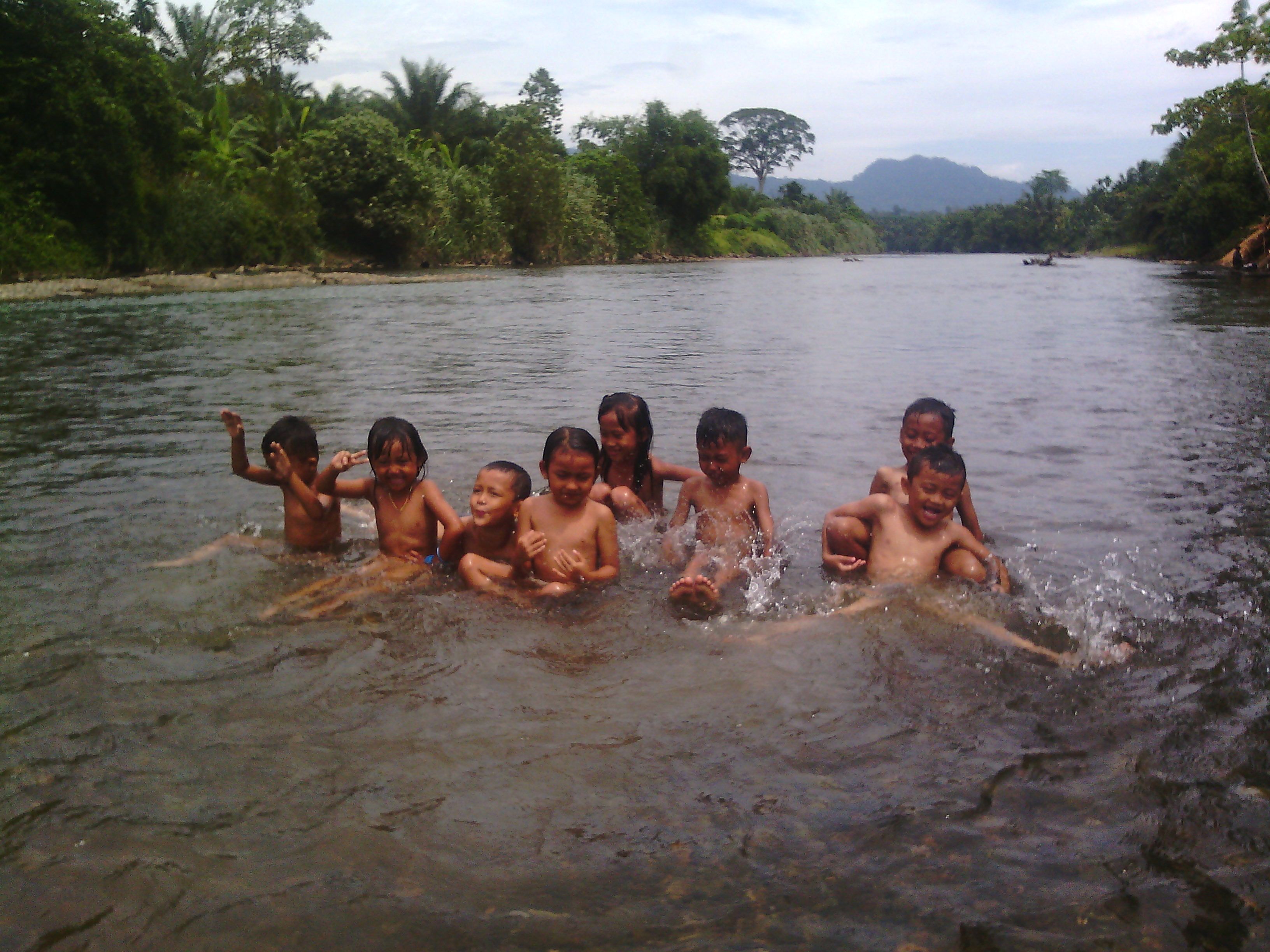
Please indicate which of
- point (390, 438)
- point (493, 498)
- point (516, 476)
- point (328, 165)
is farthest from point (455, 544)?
point (328, 165)

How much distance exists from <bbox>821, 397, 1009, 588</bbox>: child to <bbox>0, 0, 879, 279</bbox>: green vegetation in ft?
89.7

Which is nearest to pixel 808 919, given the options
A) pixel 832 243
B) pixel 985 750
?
pixel 985 750

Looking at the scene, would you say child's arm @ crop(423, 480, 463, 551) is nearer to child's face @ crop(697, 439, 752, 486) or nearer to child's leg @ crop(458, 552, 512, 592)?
child's leg @ crop(458, 552, 512, 592)

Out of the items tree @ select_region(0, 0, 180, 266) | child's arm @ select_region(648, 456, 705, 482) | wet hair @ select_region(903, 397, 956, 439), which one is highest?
tree @ select_region(0, 0, 180, 266)

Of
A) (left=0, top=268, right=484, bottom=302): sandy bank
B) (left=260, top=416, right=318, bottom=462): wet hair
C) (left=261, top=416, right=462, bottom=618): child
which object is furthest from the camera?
(left=0, top=268, right=484, bottom=302): sandy bank

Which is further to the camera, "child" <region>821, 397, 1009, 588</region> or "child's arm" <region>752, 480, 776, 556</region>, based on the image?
"child's arm" <region>752, 480, 776, 556</region>

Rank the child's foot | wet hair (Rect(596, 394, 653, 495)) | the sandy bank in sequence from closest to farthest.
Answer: the child's foot, wet hair (Rect(596, 394, 653, 495)), the sandy bank

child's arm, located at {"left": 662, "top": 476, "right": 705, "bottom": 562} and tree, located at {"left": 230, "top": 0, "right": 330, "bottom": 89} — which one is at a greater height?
tree, located at {"left": 230, "top": 0, "right": 330, "bottom": 89}

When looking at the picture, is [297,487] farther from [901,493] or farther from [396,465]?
[901,493]

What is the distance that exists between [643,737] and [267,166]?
3963 centimetres

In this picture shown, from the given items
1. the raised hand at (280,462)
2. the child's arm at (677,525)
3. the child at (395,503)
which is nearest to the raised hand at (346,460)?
the child at (395,503)

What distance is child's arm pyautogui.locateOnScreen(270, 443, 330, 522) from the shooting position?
16.4 feet

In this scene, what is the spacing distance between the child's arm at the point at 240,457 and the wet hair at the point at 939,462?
3189 millimetres

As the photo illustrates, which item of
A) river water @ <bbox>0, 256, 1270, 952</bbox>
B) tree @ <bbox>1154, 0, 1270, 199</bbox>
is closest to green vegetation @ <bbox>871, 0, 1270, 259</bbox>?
tree @ <bbox>1154, 0, 1270, 199</bbox>
